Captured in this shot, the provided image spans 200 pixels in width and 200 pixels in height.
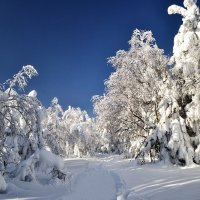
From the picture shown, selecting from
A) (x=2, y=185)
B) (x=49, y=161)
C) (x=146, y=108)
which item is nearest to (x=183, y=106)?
(x=146, y=108)

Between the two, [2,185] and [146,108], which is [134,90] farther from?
[2,185]

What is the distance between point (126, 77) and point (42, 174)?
1487 cm

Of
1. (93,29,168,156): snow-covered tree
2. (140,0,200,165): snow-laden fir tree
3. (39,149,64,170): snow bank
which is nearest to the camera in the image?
(39,149,64,170): snow bank

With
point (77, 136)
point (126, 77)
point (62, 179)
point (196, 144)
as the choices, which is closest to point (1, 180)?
point (62, 179)

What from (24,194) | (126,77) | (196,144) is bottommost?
(24,194)

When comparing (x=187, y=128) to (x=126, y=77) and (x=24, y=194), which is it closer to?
(x=126, y=77)

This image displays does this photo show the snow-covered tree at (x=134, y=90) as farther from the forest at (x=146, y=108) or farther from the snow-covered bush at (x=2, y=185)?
the snow-covered bush at (x=2, y=185)

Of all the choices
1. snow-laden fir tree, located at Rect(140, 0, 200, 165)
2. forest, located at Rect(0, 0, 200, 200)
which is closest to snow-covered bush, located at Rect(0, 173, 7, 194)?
forest, located at Rect(0, 0, 200, 200)

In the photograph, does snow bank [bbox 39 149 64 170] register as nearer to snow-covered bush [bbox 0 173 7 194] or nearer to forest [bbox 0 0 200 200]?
forest [bbox 0 0 200 200]

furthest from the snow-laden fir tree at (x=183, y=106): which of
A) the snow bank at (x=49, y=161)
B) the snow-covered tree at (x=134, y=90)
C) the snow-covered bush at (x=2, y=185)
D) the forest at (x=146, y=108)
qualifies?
the snow-covered bush at (x=2, y=185)

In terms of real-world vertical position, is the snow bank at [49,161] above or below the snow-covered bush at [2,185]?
above

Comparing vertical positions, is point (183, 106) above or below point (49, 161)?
above

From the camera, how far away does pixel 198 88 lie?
2348 cm

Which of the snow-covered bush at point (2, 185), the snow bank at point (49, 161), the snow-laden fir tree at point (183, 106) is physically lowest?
the snow-covered bush at point (2, 185)
